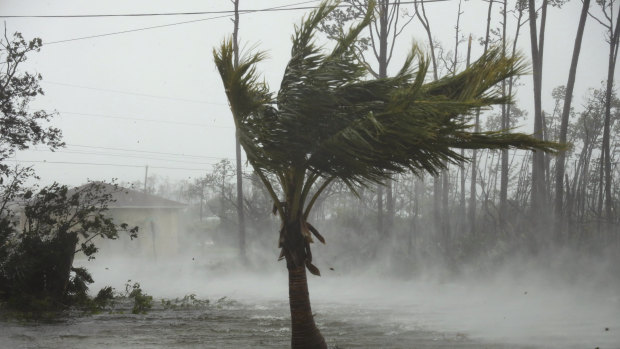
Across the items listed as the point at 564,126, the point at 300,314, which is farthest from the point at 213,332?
the point at 564,126

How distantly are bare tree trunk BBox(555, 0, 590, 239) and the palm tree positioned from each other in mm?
12828

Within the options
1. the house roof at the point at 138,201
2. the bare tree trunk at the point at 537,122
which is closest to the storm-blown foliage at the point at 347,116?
the bare tree trunk at the point at 537,122

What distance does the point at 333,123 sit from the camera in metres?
9.55

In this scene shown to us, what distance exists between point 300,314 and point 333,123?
10.7 feet

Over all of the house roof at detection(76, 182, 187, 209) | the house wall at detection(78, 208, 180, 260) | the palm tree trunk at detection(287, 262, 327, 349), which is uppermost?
the house roof at detection(76, 182, 187, 209)

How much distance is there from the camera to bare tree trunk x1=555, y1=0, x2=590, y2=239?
22.1m

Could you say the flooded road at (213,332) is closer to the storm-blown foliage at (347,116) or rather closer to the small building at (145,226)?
the storm-blown foliage at (347,116)

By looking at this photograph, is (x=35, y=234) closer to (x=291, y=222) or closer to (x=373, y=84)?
(x=291, y=222)

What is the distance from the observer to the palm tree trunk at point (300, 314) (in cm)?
989

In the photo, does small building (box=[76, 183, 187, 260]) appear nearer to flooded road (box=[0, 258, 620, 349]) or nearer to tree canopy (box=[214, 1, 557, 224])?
flooded road (box=[0, 258, 620, 349])

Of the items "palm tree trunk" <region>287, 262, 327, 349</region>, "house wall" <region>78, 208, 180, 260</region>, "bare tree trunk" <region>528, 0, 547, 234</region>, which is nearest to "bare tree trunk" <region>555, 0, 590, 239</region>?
"bare tree trunk" <region>528, 0, 547, 234</region>

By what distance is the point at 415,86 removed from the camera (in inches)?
352

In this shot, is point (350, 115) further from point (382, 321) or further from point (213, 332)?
point (382, 321)

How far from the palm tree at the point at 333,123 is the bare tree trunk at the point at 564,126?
12828mm
